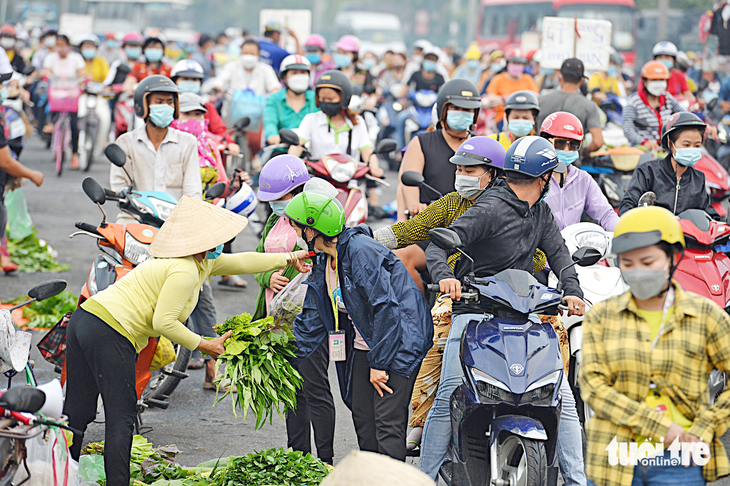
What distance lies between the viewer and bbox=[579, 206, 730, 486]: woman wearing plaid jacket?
10.9 feet

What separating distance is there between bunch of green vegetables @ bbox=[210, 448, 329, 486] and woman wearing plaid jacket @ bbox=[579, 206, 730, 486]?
5.43ft

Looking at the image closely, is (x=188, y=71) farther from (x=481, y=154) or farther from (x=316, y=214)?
(x=316, y=214)

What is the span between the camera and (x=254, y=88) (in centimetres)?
1425

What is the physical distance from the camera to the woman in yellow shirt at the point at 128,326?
14.7ft

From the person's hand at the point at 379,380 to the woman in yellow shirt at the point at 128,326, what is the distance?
30.2 inches

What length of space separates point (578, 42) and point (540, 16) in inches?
866

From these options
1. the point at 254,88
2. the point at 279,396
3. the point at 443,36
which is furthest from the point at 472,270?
the point at 443,36

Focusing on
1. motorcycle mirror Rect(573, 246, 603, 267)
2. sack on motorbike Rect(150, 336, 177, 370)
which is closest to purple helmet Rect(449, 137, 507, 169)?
motorcycle mirror Rect(573, 246, 603, 267)

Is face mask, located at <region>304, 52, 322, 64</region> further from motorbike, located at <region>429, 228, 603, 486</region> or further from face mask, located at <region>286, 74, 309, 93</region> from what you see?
motorbike, located at <region>429, 228, 603, 486</region>

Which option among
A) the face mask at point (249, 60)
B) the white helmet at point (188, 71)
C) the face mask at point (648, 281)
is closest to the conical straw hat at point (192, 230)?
the face mask at point (648, 281)

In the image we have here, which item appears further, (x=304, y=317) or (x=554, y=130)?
(x=554, y=130)

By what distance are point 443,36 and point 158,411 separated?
50.3 meters

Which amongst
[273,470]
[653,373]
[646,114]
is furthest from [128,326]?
[646,114]

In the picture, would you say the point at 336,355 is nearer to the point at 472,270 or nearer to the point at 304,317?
the point at 304,317
